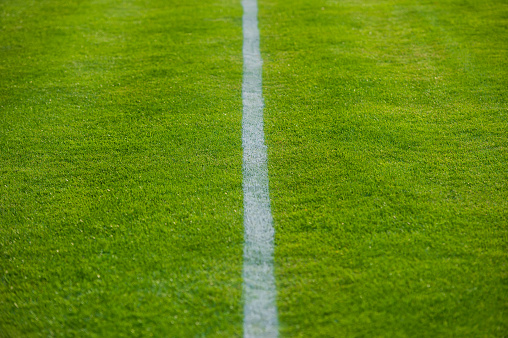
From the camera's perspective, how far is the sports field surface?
2883 mm

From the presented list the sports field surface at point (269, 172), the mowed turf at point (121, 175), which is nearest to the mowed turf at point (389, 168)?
the sports field surface at point (269, 172)

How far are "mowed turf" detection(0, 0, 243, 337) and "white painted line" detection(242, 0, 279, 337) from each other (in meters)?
0.08

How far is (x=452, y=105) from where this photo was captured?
4.68 metres

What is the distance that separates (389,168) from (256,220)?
55.5 inches

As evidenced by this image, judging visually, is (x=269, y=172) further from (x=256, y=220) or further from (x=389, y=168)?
(x=389, y=168)

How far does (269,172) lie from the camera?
3.99 m

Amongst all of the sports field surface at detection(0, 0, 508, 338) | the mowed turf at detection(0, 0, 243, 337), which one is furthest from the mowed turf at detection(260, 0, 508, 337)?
the mowed turf at detection(0, 0, 243, 337)

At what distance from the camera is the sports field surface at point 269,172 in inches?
113

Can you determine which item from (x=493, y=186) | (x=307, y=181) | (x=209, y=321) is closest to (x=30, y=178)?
(x=209, y=321)

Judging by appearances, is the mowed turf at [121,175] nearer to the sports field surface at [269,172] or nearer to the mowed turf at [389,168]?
the sports field surface at [269,172]

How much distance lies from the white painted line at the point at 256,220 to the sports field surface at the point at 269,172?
0.25 ft

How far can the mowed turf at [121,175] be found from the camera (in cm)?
292

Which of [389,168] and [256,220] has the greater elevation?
[389,168]

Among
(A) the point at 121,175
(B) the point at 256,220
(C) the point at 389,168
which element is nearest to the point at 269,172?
(B) the point at 256,220
